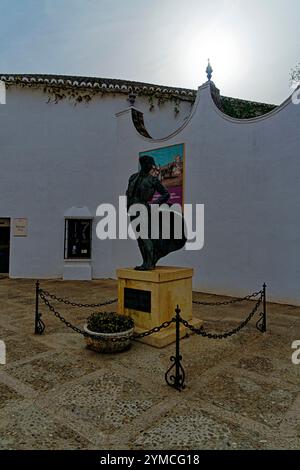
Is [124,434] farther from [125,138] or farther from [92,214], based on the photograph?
[125,138]

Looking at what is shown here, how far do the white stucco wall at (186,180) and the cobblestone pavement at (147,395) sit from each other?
123 inches

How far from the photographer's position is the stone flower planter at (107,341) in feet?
12.9

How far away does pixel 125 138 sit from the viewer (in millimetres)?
11047

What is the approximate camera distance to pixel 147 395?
118 inches

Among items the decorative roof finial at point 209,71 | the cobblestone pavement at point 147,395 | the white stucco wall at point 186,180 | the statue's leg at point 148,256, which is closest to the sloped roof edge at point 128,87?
the white stucco wall at point 186,180

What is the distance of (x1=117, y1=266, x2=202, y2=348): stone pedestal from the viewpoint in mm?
4434

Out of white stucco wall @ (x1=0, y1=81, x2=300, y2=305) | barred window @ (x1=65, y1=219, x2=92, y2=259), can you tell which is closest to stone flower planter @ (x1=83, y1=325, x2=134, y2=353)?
white stucco wall @ (x1=0, y1=81, x2=300, y2=305)

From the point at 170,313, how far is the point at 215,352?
85 cm

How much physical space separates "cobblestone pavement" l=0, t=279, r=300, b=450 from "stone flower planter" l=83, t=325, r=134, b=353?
10cm

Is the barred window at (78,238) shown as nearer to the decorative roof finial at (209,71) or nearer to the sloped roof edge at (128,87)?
the sloped roof edge at (128,87)

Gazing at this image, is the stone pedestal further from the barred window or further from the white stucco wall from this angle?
the barred window

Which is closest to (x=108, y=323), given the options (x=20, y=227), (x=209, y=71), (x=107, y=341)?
(x=107, y=341)

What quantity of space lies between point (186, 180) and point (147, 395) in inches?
277

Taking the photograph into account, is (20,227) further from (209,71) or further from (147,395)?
(147,395)
